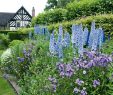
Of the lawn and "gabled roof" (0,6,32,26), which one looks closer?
the lawn

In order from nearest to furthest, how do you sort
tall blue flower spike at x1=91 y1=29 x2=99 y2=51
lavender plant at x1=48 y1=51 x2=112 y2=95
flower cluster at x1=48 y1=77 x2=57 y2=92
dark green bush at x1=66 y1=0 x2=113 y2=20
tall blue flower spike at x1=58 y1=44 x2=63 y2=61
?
lavender plant at x1=48 y1=51 x2=112 y2=95 → flower cluster at x1=48 y1=77 x2=57 y2=92 → tall blue flower spike at x1=91 y1=29 x2=99 y2=51 → tall blue flower spike at x1=58 y1=44 x2=63 y2=61 → dark green bush at x1=66 y1=0 x2=113 y2=20

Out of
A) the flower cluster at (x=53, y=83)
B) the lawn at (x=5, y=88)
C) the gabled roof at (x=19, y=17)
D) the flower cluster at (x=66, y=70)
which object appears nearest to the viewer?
the flower cluster at (x=66, y=70)

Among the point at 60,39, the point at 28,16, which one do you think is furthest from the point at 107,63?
the point at 28,16

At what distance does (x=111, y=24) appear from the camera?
28.6 feet

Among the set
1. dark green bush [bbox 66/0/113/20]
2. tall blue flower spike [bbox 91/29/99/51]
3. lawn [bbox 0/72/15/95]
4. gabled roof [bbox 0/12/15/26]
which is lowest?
lawn [bbox 0/72/15/95]

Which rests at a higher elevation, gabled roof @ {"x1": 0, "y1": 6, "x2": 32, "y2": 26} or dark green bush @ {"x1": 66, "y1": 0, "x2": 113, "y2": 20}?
dark green bush @ {"x1": 66, "y1": 0, "x2": 113, "y2": 20}

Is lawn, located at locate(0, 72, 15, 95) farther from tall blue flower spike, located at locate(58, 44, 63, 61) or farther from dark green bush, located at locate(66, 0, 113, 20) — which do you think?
dark green bush, located at locate(66, 0, 113, 20)

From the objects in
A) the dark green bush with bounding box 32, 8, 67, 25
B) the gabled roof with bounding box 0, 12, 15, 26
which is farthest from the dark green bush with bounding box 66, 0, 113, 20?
the gabled roof with bounding box 0, 12, 15, 26

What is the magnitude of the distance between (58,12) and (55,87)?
13530 mm

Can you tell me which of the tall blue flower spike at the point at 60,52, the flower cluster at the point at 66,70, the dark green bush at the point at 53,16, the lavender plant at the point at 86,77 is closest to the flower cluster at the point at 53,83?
the lavender plant at the point at 86,77

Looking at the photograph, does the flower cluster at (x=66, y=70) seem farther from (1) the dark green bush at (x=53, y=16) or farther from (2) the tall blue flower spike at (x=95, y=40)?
(1) the dark green bush at (x=53, y=16)

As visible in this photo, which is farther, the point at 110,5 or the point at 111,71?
the point at 110,5

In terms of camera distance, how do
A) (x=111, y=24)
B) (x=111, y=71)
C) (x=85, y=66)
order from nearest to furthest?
(x=111, y=71)
(x=85, y=66)
(x=111, y=24)

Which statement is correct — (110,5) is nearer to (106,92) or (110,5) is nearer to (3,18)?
(106,92)
